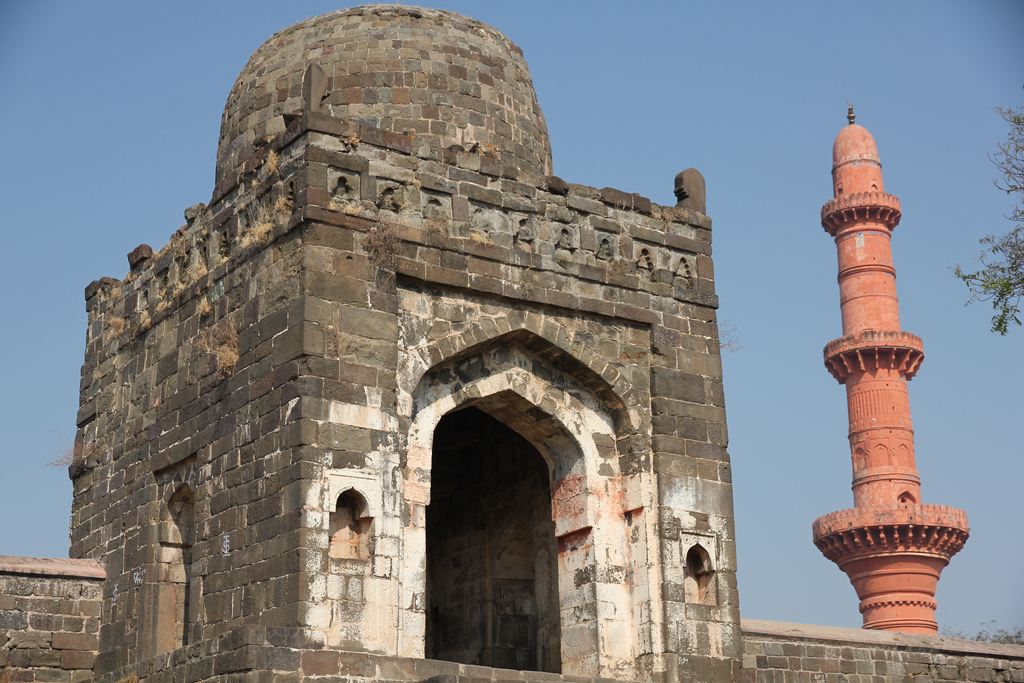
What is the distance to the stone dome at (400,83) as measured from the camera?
12633 millimetres

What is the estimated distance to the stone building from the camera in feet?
32.5

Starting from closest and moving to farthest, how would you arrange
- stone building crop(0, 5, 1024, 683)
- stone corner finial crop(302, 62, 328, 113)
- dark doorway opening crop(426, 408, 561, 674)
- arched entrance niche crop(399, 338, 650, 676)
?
stone building crop(0, 5, 1024, 683) < stone corner finial crop(302, 62, 328, 113) < arched entrance niche crop(399, 338, 650, 676) < dark doorway opening crop(426, 408, 561, 674)

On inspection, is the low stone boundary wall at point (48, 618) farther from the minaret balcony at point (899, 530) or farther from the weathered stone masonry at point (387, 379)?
the minaret balcony at point (899, 530)

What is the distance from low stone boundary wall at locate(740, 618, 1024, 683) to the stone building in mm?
44

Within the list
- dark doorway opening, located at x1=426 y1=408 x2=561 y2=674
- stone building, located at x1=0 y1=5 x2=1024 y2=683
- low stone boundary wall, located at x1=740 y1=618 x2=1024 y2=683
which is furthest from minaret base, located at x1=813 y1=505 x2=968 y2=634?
dark doorway opening, located at x1=426 y1=408 x2=561 y2=674

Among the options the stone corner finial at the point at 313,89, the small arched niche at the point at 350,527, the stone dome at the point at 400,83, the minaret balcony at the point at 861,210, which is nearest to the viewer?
the small arched niche at the point at 350,527

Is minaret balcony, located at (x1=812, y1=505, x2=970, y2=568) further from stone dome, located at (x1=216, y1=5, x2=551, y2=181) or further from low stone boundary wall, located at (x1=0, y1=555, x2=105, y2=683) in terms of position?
low stone boundary wall, located at (x1=0, y1=555, x2=105, y2=683)

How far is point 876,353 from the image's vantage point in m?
33.4

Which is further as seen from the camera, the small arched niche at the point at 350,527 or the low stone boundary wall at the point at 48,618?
the low stone boundary wall at the point at 48,618

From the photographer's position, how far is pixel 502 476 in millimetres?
14367

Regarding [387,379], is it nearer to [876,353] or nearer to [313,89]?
[313,89]

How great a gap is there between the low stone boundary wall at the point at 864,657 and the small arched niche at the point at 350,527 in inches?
170

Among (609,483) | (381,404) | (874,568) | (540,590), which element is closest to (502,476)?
(540,590)

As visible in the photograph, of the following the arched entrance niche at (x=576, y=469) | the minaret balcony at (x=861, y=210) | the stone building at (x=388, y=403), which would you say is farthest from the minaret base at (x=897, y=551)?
the arched entrance niche at (x=576, y=469)
